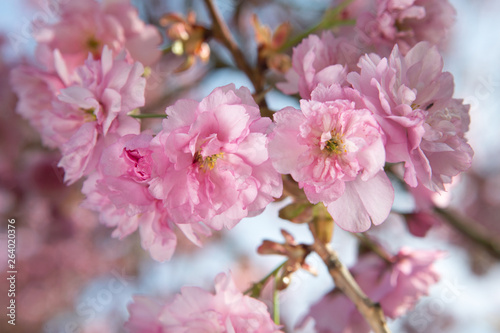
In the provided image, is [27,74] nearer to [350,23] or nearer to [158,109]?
[350,23]

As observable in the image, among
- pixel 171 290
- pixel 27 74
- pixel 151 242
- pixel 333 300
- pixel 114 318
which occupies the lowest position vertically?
pixel 114 318

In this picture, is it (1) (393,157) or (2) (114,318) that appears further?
(2) (114,318)

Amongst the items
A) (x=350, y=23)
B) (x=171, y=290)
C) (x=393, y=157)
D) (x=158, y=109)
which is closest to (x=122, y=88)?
(x=393, y=157)

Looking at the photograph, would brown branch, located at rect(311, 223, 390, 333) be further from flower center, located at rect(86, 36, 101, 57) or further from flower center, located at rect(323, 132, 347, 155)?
flower center, located at rect(86, 36, 101, 57)

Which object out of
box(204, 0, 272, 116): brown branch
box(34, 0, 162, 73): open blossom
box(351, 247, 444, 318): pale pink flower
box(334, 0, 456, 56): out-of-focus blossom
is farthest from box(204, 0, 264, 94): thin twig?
box(351, 247, 444, 318): pale pink flower

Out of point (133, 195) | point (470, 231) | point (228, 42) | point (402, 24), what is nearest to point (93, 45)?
point (228, 42)

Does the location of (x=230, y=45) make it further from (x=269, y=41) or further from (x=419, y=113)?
(x=419, y=113)
